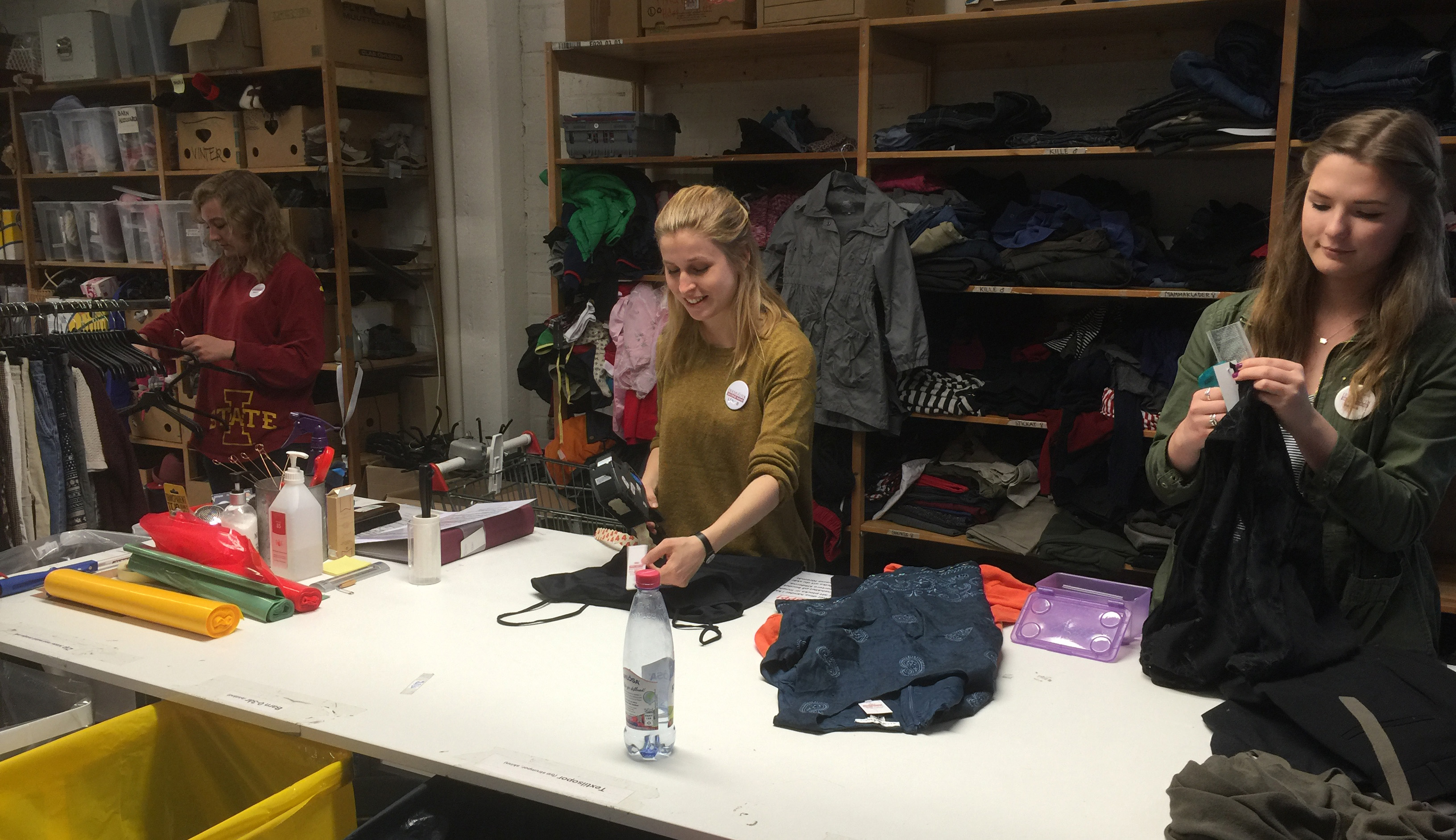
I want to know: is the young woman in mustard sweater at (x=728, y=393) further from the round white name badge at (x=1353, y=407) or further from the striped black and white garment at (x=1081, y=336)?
the striped black and white garment at (x=1081, y=336)

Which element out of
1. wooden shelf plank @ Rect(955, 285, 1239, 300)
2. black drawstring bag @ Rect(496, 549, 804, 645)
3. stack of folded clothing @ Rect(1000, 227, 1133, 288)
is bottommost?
black drawstring bag @ Rect(496, 549, 804, 645)

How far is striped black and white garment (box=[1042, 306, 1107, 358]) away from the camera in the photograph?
3643 mm

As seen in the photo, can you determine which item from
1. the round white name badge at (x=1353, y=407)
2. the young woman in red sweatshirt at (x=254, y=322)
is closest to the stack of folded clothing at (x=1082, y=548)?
the round white name badge at (x=1353, y=407)

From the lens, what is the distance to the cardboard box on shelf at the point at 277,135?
4.41 m

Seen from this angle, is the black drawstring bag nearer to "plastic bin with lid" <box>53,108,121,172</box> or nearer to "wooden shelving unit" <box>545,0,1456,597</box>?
"wooden shelving unit" <box>545,0,1456,597</box>

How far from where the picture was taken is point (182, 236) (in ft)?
15.7

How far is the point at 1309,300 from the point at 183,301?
10.9 ft

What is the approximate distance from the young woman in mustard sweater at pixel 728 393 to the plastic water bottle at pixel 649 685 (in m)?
0.60

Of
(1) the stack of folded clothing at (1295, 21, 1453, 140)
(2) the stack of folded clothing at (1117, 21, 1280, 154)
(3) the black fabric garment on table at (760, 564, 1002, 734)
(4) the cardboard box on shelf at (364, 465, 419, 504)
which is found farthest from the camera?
(4) the cardboard box on shelf at (364, 465, 419, 504)

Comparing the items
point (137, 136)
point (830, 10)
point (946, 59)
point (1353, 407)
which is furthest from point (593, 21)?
point (1353, 407)

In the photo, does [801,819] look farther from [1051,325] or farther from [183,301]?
[183,301]

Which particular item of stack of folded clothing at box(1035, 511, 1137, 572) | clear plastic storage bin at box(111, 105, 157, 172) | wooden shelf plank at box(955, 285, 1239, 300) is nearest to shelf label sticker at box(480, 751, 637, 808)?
stack of folded clothing at box(1035, 511, 1137, 572)

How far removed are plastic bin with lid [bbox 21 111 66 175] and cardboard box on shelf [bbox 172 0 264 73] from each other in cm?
107

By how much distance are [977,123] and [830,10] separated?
2.04 feet
